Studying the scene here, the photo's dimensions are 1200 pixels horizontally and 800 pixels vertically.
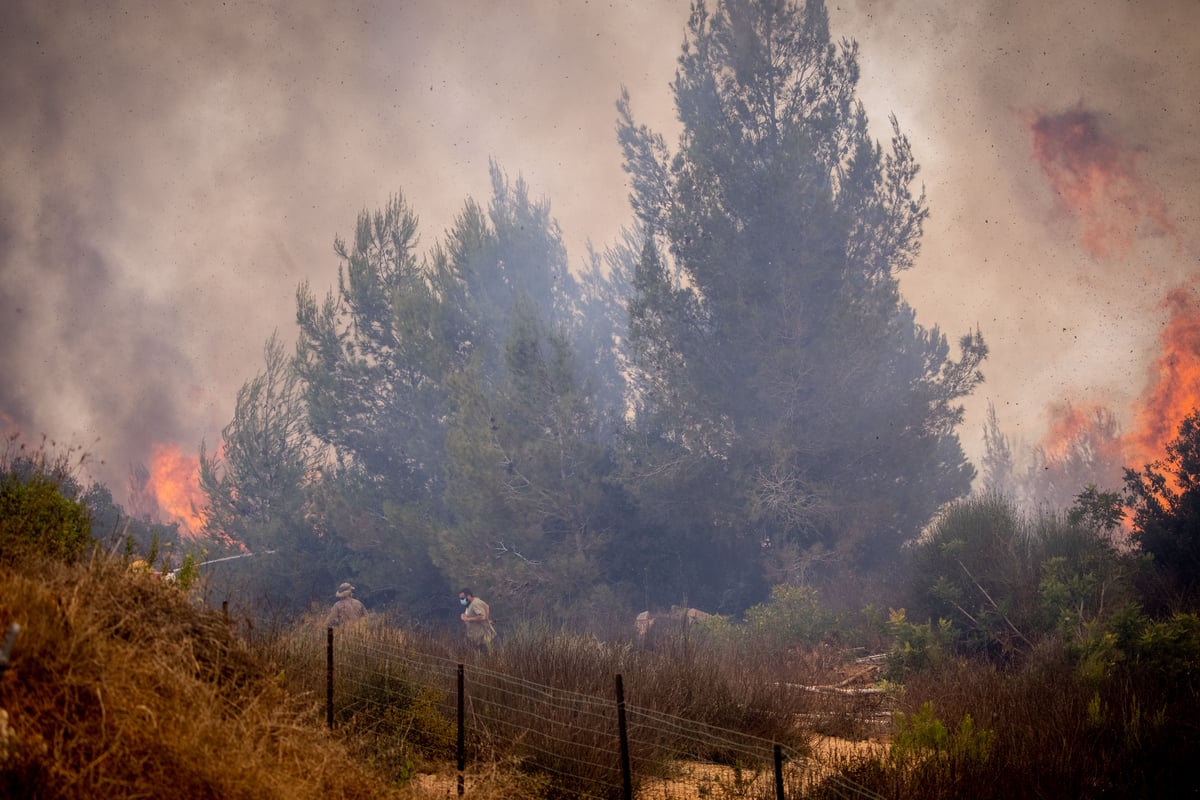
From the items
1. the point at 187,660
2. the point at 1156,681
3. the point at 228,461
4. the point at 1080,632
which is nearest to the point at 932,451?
the point at 1080,632

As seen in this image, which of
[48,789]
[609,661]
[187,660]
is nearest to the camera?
[48,789]

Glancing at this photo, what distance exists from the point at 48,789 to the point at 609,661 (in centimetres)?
768

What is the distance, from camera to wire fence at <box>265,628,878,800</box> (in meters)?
7.09

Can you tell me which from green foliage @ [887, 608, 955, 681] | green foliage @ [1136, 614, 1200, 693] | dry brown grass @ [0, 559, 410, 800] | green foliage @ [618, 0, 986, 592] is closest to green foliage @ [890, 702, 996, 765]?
green foliage @ [1136, 614, 1200, 693]

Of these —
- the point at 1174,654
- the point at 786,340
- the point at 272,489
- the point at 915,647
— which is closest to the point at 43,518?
the point at 1174,654

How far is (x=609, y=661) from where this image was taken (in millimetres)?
10984

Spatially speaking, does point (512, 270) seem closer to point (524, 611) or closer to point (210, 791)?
point (524, 611)

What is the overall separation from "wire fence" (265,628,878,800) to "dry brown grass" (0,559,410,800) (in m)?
1.72

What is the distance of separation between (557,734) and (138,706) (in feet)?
14.4

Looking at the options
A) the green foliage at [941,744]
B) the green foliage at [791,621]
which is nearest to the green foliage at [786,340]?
the green foliage at [791,621]

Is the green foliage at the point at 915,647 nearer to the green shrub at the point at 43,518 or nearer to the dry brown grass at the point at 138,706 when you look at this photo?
the dry brown grass at the point at 138,706

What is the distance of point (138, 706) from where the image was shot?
442 cm

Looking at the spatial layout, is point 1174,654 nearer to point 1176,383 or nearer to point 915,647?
point 915,647

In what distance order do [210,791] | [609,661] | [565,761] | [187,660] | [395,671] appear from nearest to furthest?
[210,791]
[187,660]
[565,761]
[395,671]
[609,661]
